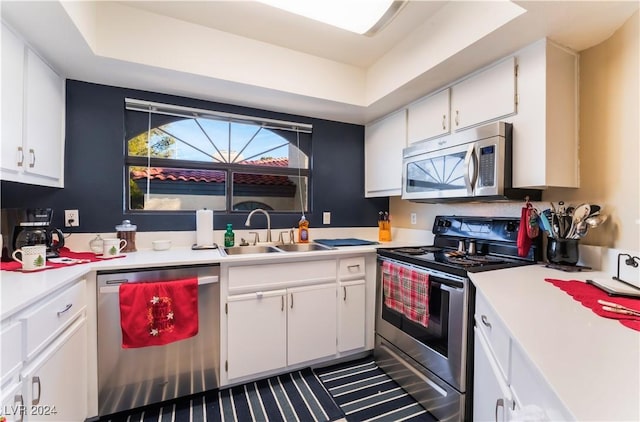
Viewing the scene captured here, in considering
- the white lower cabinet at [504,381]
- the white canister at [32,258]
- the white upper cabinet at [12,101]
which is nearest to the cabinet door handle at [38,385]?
the white canister at [32,258]

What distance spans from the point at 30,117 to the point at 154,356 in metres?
1.49

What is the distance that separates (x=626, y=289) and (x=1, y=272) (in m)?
2.75

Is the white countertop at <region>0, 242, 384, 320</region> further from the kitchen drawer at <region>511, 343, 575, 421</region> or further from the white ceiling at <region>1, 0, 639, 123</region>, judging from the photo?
the kitchen drawer at <region>511, 343, 575, 421</region>

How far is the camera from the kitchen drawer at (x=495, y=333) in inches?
38.1

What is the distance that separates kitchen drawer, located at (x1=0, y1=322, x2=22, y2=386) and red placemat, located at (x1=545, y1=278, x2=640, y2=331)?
1901mm

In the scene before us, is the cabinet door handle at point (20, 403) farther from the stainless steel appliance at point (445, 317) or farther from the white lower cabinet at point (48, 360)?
the stainless steel appliance at point (445, 317)

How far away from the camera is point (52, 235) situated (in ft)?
5.66

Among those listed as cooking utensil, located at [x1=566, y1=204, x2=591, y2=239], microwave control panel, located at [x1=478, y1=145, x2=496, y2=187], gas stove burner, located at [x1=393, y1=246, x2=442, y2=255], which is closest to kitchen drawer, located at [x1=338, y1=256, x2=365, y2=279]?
gas stove burner, located at [x1=393, y1=246, x2=442, y2=255]

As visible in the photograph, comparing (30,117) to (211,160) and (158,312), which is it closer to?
(211,160)

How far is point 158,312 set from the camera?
1596mm

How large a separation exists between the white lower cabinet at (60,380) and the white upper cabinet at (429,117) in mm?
2439

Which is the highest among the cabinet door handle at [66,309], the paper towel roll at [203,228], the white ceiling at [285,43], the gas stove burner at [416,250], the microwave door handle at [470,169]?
the white ceiling at [285,43]

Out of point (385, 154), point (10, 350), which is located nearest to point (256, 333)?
point (10, 350)

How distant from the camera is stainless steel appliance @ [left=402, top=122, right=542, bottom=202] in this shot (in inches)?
62.7
